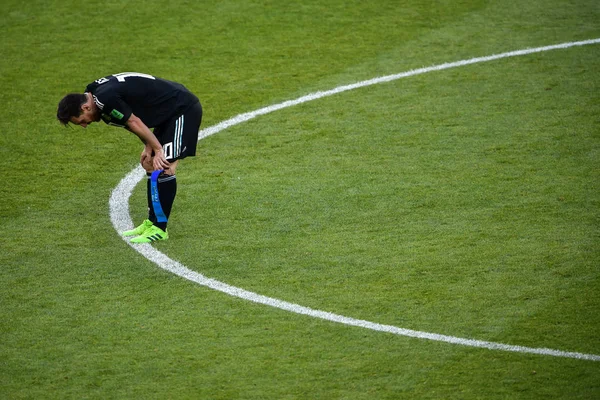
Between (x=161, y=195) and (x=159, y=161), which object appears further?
(x=161, y=195)

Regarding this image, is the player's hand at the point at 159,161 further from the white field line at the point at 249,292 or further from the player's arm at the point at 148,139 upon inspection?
the white field line at the point at 249,292

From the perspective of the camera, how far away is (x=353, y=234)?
772 cm

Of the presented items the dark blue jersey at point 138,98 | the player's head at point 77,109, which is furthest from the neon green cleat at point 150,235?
the player's head at point 77,109

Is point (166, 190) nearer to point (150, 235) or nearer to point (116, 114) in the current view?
point (150, 235)

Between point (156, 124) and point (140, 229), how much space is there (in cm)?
90

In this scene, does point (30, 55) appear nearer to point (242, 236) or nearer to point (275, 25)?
point (275, 25)

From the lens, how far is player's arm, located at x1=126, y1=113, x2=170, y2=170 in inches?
285

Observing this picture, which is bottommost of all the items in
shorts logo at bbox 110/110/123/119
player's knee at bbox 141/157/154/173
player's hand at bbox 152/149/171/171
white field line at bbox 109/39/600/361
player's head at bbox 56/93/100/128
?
white field line at bbox 109/39/600/361

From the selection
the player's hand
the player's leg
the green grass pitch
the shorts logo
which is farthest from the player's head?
the green grass pitch

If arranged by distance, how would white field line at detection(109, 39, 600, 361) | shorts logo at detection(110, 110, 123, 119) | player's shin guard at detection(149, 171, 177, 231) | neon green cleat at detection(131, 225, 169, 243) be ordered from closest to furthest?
white field line at detection(109, 39, 600, 361) < shorts logo at detection(110, 110, 123, 119) < player's shin guard at detection(149, 171, 177, 231) < neon green cleat at detection(131, 225, 169, 243)

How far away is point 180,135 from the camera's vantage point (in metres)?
7.63

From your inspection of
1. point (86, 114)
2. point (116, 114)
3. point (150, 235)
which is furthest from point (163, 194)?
point (86, 114)

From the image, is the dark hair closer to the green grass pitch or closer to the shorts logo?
the shorts logo

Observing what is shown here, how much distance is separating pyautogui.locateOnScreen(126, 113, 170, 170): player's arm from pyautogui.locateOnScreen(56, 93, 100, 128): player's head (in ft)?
0.99
